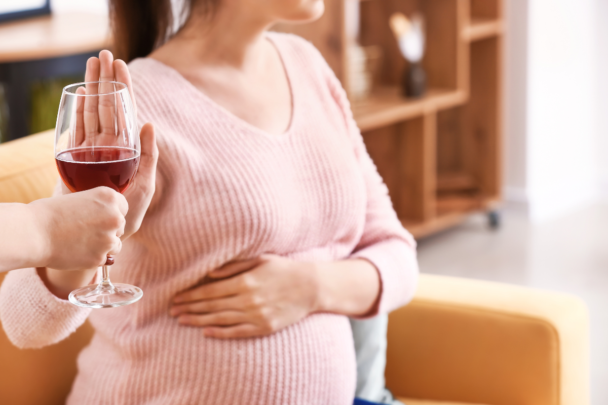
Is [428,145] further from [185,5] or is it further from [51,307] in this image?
[51,307]

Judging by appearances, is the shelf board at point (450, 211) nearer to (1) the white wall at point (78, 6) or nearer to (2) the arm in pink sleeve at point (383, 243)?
(1) the white wall at point (78, 6)

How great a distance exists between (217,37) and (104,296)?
0.54 meters

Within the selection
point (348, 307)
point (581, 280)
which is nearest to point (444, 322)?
point (348, 307)

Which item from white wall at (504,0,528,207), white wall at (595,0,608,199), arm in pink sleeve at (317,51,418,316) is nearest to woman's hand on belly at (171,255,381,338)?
arm in pink sleeve at (317,51,418,316)

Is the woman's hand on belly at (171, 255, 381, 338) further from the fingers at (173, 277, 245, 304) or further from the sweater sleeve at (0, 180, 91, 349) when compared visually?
the sweater sleeve at (0, 180, 91, 349)

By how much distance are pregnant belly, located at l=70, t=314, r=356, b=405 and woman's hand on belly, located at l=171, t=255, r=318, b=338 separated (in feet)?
0.06

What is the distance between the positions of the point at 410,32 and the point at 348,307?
80.3 inches

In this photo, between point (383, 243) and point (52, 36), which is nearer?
point (383, 243)

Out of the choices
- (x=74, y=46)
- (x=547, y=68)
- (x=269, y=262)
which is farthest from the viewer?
(x=547, y=68)

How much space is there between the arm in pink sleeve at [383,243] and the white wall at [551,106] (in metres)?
2.47

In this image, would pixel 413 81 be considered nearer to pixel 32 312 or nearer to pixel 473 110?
pixel 473 110

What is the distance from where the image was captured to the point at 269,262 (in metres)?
1.09

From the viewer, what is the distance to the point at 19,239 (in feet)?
2.05

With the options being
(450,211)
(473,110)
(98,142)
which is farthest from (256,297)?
(473,110)
